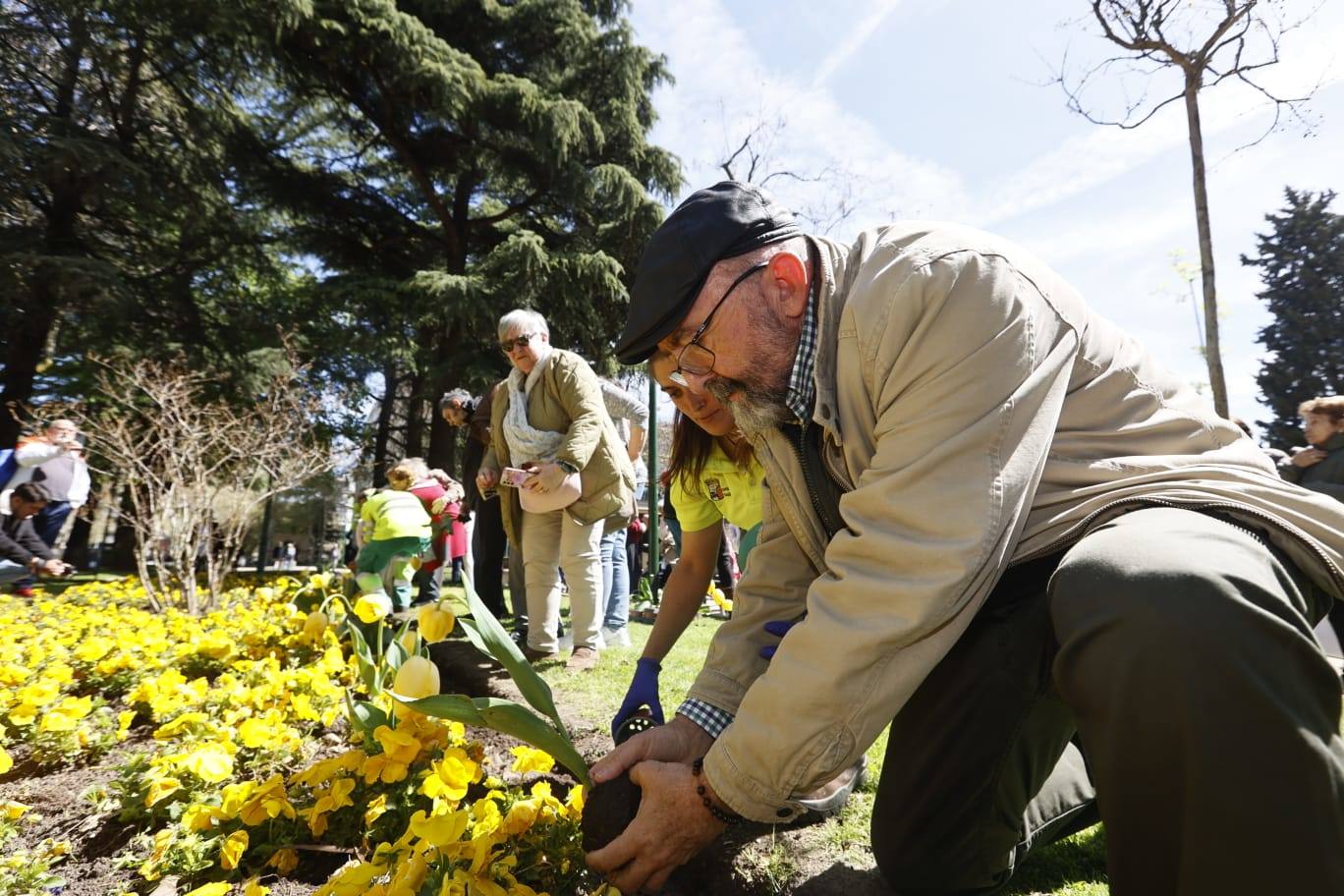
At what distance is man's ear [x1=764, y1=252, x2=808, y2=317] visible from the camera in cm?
144

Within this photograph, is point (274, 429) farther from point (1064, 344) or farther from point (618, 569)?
point (1064, 344)

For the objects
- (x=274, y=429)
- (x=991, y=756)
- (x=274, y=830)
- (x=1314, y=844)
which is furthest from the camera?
(x=274, y=429)

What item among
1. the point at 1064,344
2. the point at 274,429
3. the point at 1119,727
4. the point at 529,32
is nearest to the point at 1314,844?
the point at 1119,727

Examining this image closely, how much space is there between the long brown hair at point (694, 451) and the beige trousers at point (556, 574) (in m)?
1.36

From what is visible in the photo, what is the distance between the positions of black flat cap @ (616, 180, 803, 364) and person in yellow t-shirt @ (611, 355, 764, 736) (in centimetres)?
13

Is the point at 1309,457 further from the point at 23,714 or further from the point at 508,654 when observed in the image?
the point at 23,714

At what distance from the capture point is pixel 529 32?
567 inches

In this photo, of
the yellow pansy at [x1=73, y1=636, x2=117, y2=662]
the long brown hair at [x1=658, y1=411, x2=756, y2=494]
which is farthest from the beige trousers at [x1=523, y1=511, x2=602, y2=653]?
the yellow pansy at [x1=73, y1=636, x2=117, y2=662]

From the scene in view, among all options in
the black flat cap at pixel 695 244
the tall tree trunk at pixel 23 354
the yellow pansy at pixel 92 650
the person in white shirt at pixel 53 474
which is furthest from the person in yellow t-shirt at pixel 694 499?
the tall tree trunk at pixel 23 354

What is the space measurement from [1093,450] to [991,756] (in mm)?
600

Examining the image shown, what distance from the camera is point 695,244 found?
4.82ft

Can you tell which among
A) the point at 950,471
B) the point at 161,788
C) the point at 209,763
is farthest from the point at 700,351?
the point at 161,788

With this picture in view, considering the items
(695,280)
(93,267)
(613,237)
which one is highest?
(613,237)

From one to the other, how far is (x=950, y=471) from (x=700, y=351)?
601mm
